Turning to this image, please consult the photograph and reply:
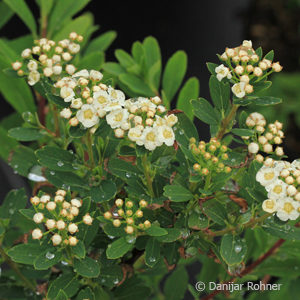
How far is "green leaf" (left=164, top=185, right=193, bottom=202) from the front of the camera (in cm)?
64

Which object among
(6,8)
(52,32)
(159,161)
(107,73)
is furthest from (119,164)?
(6,8)

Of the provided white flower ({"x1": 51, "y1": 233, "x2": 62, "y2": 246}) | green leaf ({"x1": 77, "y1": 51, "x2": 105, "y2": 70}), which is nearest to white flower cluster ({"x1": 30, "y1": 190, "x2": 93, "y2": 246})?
white flower ({"x1": 51, "y1": 233, "x2": 62, "y2": 246})

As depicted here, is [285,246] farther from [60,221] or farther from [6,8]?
[6,8]

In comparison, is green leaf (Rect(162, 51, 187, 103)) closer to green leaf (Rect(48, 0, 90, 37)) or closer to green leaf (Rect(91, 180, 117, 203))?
green leaf (Rect(48, 0, 90, 37))

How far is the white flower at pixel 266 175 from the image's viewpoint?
0.60 metres

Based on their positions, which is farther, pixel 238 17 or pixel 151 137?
pixel 238 17

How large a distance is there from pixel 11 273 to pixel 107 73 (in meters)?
0.43

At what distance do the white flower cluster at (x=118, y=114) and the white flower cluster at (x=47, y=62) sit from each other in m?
0.09

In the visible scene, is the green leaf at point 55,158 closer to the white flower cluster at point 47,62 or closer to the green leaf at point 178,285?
the white flower cluster at point 47,62

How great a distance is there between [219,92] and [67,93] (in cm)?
22

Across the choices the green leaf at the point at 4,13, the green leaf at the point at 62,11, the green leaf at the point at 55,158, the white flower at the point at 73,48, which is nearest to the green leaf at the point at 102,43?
the green leaf at the point at 62,11

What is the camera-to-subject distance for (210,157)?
0.63m

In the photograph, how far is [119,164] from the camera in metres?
0.70

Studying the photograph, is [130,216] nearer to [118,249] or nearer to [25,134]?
[118,249]
